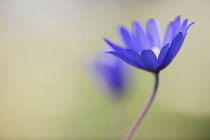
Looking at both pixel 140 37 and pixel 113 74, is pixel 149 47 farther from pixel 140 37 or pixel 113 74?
pixel 113 74

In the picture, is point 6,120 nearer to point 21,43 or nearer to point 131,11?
point 21,43

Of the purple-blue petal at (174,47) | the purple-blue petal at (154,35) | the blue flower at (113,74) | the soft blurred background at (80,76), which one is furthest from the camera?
the soft blurred background at (80,76)

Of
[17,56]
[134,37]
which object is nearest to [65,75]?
[17,56]

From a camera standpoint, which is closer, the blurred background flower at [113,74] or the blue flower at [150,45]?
the blue flower at [150,45]

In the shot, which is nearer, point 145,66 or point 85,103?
point 145,66

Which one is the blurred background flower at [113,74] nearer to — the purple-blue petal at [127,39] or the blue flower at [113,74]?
the blue flower at [113,74]

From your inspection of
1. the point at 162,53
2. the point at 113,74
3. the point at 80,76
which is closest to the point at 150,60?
the point at 162,53

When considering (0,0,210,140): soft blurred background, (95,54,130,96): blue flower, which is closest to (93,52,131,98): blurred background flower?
(95,54,130,96): blue flower

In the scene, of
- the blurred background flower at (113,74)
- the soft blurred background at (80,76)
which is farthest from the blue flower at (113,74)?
the soft blurred background at (80,76)
